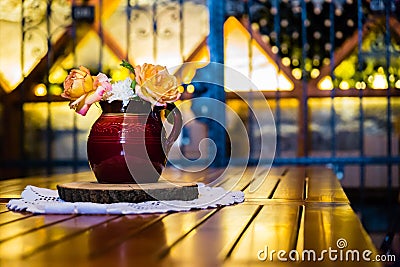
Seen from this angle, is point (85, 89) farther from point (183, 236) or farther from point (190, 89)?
point (190, 89)

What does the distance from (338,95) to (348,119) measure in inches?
19.5

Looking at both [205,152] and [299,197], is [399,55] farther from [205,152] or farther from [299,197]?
[299,197]

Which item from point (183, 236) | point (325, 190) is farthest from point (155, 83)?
point (325, 190)

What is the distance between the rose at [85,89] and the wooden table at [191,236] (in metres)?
0.25

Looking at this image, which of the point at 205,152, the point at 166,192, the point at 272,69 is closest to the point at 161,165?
the point at 166,192

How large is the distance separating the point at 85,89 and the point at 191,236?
1.82ft

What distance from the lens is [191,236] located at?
1.00 metres

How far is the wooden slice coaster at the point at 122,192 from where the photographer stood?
53.7 inches

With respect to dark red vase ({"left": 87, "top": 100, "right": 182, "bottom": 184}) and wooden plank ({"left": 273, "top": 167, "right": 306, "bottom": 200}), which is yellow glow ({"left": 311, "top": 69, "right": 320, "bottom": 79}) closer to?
wooden plank ({"left": 273, "top": 167, "right": 306, "bottom": 200})

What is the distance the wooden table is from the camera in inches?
31.8

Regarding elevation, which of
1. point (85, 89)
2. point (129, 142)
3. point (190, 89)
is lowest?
point (129, 142)

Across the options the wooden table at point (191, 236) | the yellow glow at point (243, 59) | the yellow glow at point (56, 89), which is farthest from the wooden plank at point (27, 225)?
the yellow glow at point (243, 59)

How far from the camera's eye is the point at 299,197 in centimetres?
163

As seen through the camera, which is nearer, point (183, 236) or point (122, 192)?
point (183, 236)
